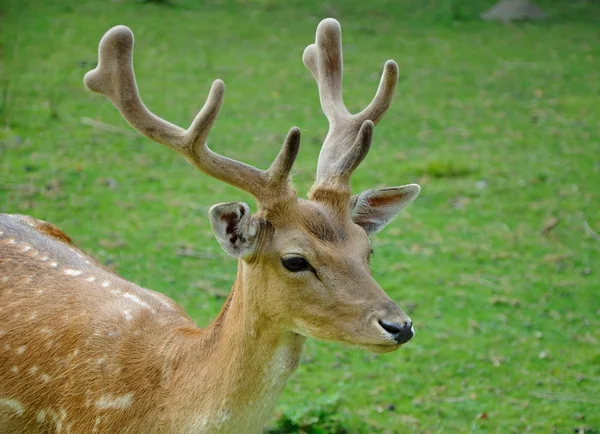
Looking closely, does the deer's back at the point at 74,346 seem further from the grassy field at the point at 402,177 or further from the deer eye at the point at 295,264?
the grassy field at the point at 402,177

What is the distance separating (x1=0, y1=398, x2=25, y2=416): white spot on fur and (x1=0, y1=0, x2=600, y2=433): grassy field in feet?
4.32

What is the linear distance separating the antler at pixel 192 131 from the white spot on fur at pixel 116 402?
0.89m

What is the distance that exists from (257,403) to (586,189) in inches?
215

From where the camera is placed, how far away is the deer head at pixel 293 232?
3.32 meters

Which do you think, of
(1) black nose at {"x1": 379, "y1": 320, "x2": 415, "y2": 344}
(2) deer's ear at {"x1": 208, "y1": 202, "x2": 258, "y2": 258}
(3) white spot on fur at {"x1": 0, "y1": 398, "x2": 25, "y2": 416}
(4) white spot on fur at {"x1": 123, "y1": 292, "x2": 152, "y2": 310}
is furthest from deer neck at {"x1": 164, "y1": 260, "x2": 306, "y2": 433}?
(3) white spot on fur at {"x1": 0, "y1": 398, "x2": 25, "y2": 416}

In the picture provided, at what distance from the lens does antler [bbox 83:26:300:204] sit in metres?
3.51

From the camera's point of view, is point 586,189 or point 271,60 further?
point 271,60

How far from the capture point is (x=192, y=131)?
3580 mm

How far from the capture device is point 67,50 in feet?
35.4

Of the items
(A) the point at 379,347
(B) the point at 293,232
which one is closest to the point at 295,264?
(B) the point at 293,232

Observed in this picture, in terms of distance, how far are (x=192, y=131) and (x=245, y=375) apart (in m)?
0.92

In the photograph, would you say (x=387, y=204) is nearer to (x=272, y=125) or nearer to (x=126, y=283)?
(x=126, y=283)

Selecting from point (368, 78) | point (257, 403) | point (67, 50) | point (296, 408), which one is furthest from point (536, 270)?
point (67, 50)

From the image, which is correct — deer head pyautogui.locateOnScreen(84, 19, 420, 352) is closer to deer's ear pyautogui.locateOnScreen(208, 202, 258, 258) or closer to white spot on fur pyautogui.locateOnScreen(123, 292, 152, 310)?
deer's ear pyautogui.locateOnScreen(208, 202, 258, 258)
